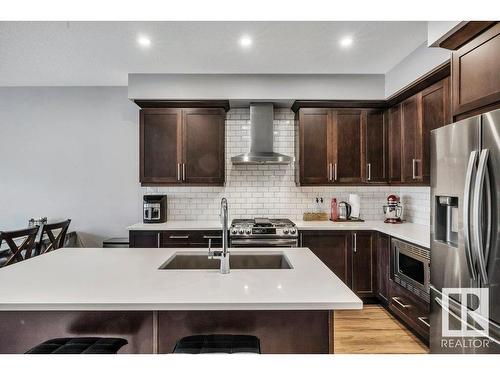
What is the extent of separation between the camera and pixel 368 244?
347 centimetres

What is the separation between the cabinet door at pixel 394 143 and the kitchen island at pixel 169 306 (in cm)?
239

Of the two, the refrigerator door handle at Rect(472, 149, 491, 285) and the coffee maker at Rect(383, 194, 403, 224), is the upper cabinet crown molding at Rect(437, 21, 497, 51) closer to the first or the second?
the refrigerator door handle at Rect(472, 149, 491, 285)

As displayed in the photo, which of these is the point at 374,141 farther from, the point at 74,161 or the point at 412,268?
the point at 74,161

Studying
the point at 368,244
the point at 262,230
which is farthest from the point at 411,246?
the point at 262,230

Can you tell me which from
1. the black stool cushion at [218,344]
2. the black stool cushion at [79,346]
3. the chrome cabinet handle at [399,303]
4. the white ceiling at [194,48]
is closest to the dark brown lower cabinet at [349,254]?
the chrome cabinet handle at [399,303]

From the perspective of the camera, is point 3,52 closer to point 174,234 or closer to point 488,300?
point 174,234

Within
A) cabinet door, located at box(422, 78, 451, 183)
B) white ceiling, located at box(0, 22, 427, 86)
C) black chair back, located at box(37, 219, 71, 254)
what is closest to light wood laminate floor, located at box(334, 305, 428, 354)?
cabinet door, located at box(422, 78, 451, 183)

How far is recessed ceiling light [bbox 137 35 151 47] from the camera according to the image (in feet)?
8.94

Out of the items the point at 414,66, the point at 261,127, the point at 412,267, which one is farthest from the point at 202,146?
the point at 412,267

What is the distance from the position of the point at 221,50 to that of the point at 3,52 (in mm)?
2142

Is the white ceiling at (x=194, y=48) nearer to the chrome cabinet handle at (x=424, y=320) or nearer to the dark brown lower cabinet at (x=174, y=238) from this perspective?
the dark brown lower cabinet at (x=174, y=238)

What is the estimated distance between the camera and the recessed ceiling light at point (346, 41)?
276cm

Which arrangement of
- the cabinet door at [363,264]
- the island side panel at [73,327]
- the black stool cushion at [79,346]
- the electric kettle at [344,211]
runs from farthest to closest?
the electric kettle at [344,211] < the cabinet door at [363,264] < the island side panel at [73,327] < the black stool cushion at [79,346]

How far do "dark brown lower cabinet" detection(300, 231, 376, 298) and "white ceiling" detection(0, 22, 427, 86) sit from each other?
1856mm
